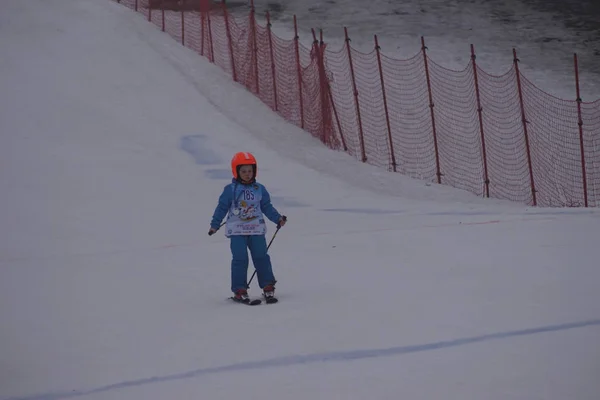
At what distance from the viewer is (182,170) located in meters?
16.6

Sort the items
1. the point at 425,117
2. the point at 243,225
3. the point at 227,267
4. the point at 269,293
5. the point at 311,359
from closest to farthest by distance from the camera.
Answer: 1. the point at 311,359
2. the point at 269,293
3. the point at 243,225
4. the point at 227,267
5. the point at 425,117

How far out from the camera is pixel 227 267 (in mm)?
10750

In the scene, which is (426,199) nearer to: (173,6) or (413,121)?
(413,121)

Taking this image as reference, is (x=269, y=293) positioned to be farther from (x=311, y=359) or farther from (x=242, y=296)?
(x=311, y=359)

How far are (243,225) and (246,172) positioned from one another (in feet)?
1.47

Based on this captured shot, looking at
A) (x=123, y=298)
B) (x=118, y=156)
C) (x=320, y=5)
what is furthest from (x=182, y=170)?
(x=320, y=5)

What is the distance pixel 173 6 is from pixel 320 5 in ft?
23.0

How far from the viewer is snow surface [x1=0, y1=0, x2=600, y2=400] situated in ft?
21.2

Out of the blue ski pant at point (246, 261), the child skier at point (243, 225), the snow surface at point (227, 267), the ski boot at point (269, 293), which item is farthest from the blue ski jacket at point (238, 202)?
the snow surface at point (227, 267)

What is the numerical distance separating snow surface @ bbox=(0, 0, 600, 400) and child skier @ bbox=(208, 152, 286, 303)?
10.3 inches

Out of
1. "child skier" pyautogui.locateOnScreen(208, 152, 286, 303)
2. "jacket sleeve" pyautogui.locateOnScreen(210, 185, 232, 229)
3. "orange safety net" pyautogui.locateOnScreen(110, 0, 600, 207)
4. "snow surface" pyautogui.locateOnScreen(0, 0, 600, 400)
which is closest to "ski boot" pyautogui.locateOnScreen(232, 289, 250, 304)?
"child skier" pyautogui.locateOnScreen(208, 152, 286, 303)

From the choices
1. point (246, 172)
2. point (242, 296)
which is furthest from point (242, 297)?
point (246, 172)

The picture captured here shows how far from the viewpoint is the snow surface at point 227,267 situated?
255 inches

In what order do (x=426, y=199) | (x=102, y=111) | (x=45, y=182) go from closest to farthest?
1. (x=45, y=182)
2. (x=426, y=199)
3. (x=102, y=111)
